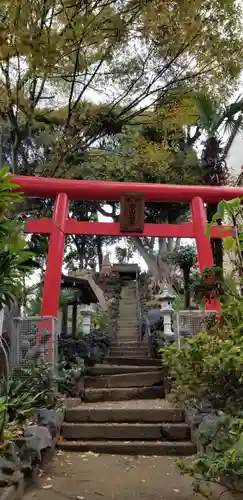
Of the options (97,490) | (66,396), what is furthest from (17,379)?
(97,490)

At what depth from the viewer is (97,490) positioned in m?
3.95

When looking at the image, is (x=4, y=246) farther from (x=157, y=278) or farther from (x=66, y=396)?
(x=157, y=278)

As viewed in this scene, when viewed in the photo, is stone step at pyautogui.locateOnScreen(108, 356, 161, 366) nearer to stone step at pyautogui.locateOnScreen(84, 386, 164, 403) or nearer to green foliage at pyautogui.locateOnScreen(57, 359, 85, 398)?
stone step at pyautogui.locateOnScreen(84, 386, 164, 403)

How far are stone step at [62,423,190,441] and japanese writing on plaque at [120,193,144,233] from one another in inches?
168

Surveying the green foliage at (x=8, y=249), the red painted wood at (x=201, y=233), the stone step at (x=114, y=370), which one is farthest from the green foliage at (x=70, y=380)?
the red painted wood at (x=201, y=233)

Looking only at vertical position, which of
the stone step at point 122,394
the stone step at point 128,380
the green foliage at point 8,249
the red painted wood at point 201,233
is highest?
the red painted wood at point 201,233

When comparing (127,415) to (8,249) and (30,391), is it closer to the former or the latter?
(30,391)

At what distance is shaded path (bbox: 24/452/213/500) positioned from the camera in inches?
150

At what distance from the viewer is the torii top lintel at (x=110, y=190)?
862cm

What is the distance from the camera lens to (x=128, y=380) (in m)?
7.38

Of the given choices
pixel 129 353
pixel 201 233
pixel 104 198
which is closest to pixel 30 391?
pixel 104 198

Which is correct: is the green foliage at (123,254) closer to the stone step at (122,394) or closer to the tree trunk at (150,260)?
the tree trunk at (150,260)

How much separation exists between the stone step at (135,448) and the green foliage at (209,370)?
2411mm

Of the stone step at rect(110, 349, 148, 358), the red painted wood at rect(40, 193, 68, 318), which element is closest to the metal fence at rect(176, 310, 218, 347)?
the red painted wood at rect(40, 193, 68, 318)
